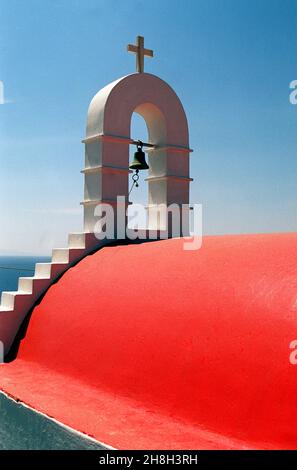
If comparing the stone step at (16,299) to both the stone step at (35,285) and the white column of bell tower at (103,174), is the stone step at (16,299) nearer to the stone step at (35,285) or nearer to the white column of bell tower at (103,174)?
the stone step at (35,285)

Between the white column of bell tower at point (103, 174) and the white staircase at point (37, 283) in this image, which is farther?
the white column of bell tower at point (103, 174)

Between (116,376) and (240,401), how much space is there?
1645mm

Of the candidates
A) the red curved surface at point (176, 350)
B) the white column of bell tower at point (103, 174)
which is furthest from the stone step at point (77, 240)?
the red curved surface at point (176, 350)

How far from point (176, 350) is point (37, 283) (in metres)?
3.33

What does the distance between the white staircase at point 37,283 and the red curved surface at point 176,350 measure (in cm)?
53

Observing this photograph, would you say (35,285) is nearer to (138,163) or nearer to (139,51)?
(138,163)

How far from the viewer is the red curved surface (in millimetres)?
3686

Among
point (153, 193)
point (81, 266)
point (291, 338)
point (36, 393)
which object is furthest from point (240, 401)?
point (153, 193)

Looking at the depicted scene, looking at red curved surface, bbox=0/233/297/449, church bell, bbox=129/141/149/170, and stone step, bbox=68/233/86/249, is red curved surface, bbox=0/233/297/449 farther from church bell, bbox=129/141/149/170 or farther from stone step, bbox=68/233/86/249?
church bell, bbox=129/141/149/170

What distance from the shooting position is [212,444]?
3.61m

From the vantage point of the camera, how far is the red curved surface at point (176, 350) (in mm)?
3686

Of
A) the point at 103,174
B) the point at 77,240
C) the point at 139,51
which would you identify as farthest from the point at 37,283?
the point at 139,51

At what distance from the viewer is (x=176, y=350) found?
14.7 feet
